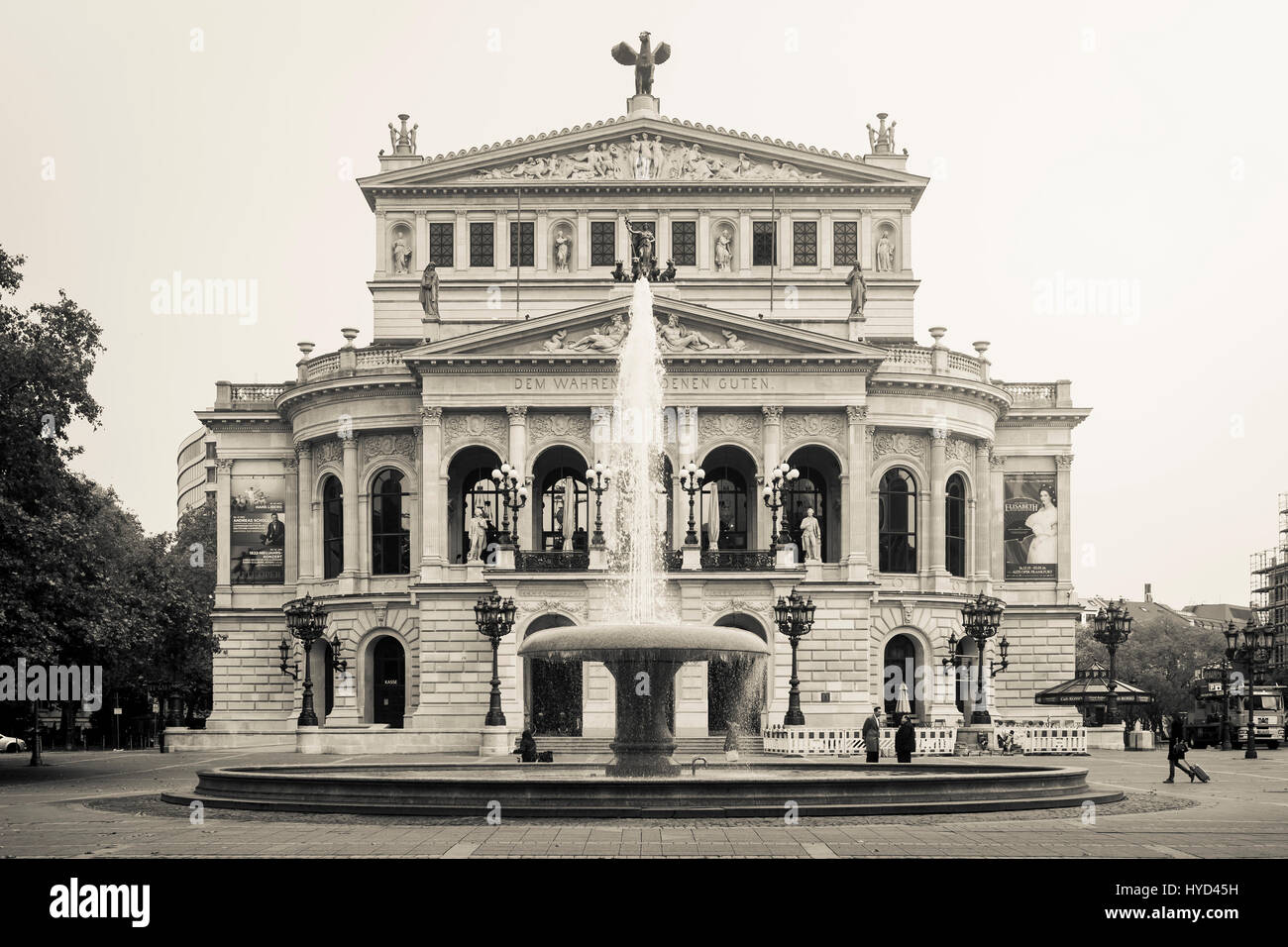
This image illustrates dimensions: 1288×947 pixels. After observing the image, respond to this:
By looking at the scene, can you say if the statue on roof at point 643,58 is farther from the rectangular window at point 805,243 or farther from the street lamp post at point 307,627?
→ the street lamp post at point 307,627

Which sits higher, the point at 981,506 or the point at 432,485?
the point at 432,485

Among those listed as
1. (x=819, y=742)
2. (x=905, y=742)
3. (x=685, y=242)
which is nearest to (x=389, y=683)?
(x=685, y=242)

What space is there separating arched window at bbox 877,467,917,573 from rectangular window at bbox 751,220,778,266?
36.8 feet

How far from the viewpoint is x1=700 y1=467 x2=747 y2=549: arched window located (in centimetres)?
6500

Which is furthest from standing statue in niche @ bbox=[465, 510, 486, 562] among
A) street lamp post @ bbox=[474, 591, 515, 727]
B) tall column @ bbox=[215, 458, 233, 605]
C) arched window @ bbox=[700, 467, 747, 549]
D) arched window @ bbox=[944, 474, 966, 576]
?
arched window @ bbox=[944, 474, 966, 576]

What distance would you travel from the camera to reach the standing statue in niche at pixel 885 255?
73438 millimetres

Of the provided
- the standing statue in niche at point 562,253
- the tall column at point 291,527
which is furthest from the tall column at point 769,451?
the tall column at point 291,527

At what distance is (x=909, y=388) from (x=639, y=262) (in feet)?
47.7

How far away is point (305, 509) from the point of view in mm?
69062

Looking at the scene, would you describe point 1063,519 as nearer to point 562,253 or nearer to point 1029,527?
point 1029,527

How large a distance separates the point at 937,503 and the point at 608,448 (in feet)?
42.3

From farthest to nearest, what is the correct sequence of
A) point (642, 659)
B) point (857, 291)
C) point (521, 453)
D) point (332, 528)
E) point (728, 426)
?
point (332, 528) → point (857, 291) → point (728, 426) → point (521, 453) → point (642, 659)

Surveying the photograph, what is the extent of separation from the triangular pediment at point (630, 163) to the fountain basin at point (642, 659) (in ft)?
145
